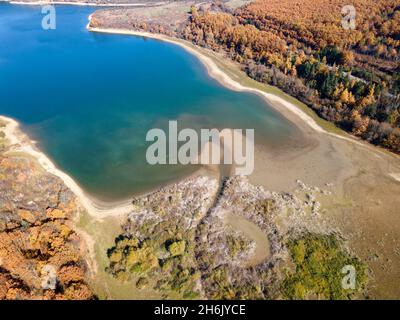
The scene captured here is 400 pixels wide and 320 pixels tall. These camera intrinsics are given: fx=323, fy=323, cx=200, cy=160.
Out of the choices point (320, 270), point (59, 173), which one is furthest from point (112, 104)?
point (320, 270)

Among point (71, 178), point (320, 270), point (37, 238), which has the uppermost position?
point (71, 178)

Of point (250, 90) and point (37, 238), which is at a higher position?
point (250, 90)

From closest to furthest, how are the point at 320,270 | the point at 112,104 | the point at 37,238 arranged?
the point at 320,270 < the point at 37,238 < the point at 112,104

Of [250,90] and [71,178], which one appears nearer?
[71,178]

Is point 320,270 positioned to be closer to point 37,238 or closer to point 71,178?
point 37,238

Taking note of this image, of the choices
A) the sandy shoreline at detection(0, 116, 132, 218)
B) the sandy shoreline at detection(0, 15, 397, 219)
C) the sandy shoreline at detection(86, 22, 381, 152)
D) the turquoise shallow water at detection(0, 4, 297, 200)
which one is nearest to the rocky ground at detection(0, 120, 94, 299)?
the sandy shoreline at detection(0, 116, 132, 218)

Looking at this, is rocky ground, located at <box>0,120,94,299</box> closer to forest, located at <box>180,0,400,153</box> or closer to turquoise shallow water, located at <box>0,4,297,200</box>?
turquoise shallow water, located at <box>0,4,297,200</box>

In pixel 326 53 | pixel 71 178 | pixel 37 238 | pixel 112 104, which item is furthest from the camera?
pixel 326 53
